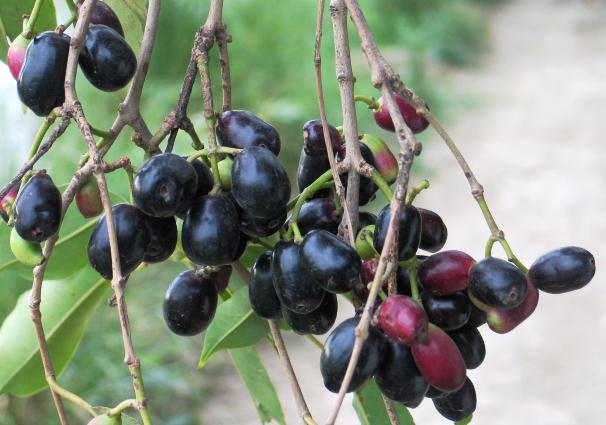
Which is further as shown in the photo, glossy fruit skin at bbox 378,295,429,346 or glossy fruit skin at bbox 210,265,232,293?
glossy fruit skin at bbox 210,265,232,293

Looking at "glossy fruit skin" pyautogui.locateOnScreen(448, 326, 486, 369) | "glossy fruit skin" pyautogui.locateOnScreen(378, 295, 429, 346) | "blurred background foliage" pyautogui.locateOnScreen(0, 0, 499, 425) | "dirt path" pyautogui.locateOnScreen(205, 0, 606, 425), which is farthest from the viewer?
"dirt path" pyautogui.locateOnScreen(205, 0, 606, 425)

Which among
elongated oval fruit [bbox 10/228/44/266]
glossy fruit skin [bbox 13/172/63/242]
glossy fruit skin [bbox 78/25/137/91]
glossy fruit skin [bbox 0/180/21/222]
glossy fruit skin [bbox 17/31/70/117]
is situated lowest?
elongated oval fruit [bbox 10/228/44/266]

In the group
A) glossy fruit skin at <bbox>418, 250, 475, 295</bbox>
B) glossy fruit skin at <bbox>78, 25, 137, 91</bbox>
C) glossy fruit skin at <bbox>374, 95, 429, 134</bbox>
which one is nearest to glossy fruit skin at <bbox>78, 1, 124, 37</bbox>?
glossy fruit skin at <bbox>78, 25, 137, 91</bbox>

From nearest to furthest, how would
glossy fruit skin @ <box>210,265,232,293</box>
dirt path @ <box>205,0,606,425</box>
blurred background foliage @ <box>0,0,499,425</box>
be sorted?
1. glossy fruit skin @ <box>210,265,232,293</box>
2. blurred background foliage @ <box>0,0,499,425</box>
3. dirt path @ <box>205,0,606,425</box>

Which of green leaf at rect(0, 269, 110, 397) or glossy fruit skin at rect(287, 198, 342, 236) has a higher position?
glossy fruit skin at rect(287, 198, 342, 236)

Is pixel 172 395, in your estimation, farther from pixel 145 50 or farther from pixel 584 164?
pixel 584 164

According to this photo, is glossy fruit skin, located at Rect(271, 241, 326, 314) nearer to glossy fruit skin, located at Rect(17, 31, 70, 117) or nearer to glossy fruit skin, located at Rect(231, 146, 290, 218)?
glossy fruit skin, located at Rect(231, 146, 290, 218)

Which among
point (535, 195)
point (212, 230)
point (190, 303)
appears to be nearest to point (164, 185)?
point (212, 230)
